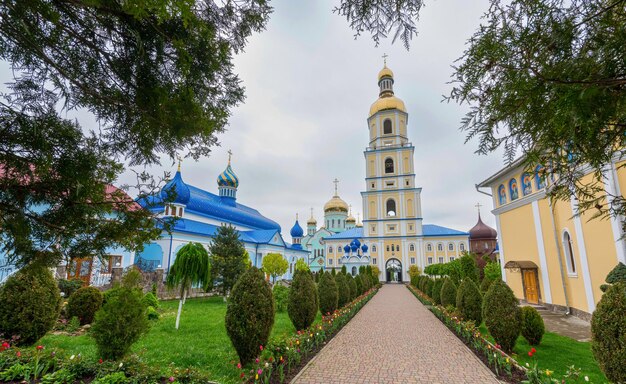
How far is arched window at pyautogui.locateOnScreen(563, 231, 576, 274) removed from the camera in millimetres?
11809

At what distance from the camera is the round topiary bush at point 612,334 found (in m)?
3.93

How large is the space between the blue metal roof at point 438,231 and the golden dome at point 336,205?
1596 cm

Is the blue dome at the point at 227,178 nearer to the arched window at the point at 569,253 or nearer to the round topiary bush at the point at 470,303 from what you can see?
the round topiary bush at the point at 470,303

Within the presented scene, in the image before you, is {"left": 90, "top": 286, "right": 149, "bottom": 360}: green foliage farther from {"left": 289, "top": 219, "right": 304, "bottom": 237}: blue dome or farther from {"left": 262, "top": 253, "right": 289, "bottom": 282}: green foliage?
{"left": 289, "top": 219, "right": 304, "bottom": 237}: blue dome

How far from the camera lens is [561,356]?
6.42m

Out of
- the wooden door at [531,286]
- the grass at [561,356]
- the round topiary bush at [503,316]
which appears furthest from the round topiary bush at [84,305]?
the wooden door at [531,286]

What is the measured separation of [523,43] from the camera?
2.08m

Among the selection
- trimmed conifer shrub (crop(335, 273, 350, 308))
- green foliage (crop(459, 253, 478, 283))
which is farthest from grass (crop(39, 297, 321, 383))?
green foliage (crop(459, 253, 478, 283))

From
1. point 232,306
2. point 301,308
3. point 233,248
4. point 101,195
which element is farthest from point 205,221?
point 101,195

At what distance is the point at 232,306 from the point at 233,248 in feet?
43.5

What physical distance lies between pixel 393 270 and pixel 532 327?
32775 mm

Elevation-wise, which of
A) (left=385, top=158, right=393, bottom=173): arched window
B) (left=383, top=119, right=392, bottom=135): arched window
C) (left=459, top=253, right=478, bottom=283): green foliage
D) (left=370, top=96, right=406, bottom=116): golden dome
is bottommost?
(left=459, top=253, right=478, bottom=283): green foliage

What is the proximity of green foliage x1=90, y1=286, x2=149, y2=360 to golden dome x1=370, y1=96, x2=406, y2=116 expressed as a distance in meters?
40.3

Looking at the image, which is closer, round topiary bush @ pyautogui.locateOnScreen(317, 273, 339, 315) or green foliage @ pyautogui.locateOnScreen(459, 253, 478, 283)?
round topiary bush @ pyautogui.locateOnScreen(317, 273, 339, 315)
